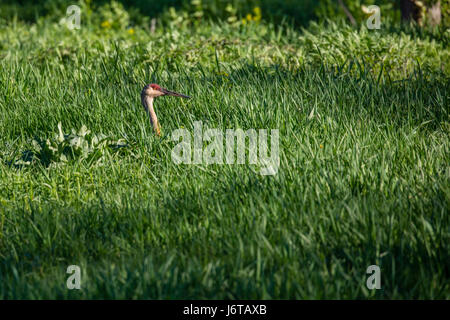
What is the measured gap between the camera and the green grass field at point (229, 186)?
3.07m

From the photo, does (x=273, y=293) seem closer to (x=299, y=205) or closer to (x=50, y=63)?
(x=299, y=205)

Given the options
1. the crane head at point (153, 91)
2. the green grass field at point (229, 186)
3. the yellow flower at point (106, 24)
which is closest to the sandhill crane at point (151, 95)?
the crane head at point (153, 91)

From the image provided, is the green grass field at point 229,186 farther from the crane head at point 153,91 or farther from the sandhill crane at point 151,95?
the crane head at point 153,91

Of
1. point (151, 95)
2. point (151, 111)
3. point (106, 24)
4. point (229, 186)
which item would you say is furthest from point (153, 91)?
point (106, 24)

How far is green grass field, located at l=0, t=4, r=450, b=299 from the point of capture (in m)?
3.07

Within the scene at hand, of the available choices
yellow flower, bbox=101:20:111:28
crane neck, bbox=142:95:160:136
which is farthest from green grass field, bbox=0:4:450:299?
yellow flower, bbox=101:20:111:28

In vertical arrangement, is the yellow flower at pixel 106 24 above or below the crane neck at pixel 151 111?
above

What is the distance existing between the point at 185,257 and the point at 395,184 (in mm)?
1314

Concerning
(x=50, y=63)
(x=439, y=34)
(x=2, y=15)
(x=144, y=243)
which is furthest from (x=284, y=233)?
(x=2, y=15)

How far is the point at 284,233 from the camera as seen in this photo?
10.8ft

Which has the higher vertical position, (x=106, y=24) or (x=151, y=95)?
(x=106, y=24)

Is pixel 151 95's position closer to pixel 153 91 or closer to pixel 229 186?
pixel 153 91

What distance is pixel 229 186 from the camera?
150 inches
